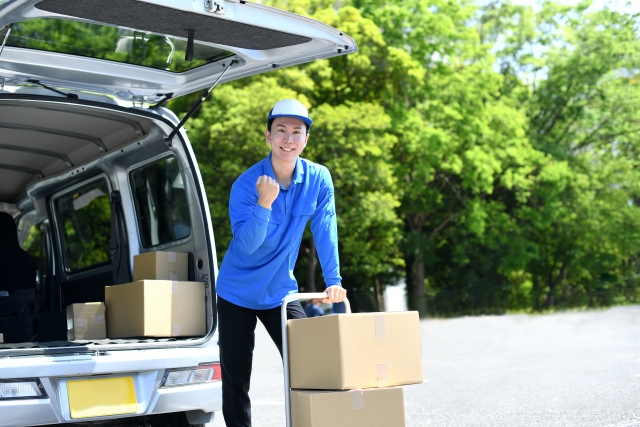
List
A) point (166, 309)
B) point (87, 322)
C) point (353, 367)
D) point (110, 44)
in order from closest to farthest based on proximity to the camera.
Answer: point (353, 367) → point (110, 44) → point (166, 309) → point (87, 322)

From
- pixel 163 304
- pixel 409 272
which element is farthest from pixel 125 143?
pixel 409 272

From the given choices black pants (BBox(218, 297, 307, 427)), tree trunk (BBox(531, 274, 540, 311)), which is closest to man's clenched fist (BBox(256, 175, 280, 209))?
black pants (BBox(218, 297, 307, 427))

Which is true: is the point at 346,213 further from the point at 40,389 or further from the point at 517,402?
the point at 40,389

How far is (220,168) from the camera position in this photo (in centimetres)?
2131

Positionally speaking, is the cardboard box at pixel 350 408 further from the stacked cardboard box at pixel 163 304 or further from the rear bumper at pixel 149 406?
the stacked cardboard box at pixel 163 304

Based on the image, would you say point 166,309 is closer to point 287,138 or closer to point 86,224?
point 287,138

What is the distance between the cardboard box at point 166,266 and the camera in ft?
17.5

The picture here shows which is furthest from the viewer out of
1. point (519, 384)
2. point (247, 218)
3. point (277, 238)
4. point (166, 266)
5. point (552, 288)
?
point (552, 288)

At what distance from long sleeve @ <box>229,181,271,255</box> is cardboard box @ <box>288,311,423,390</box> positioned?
38 cm

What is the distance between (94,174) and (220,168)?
1483cm

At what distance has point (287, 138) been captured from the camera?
3.77 m

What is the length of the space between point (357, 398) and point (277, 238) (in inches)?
33.2

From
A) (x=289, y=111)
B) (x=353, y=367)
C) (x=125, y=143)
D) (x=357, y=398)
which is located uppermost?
(x=125, y=143)

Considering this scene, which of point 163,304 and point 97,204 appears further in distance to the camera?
point 97,204
